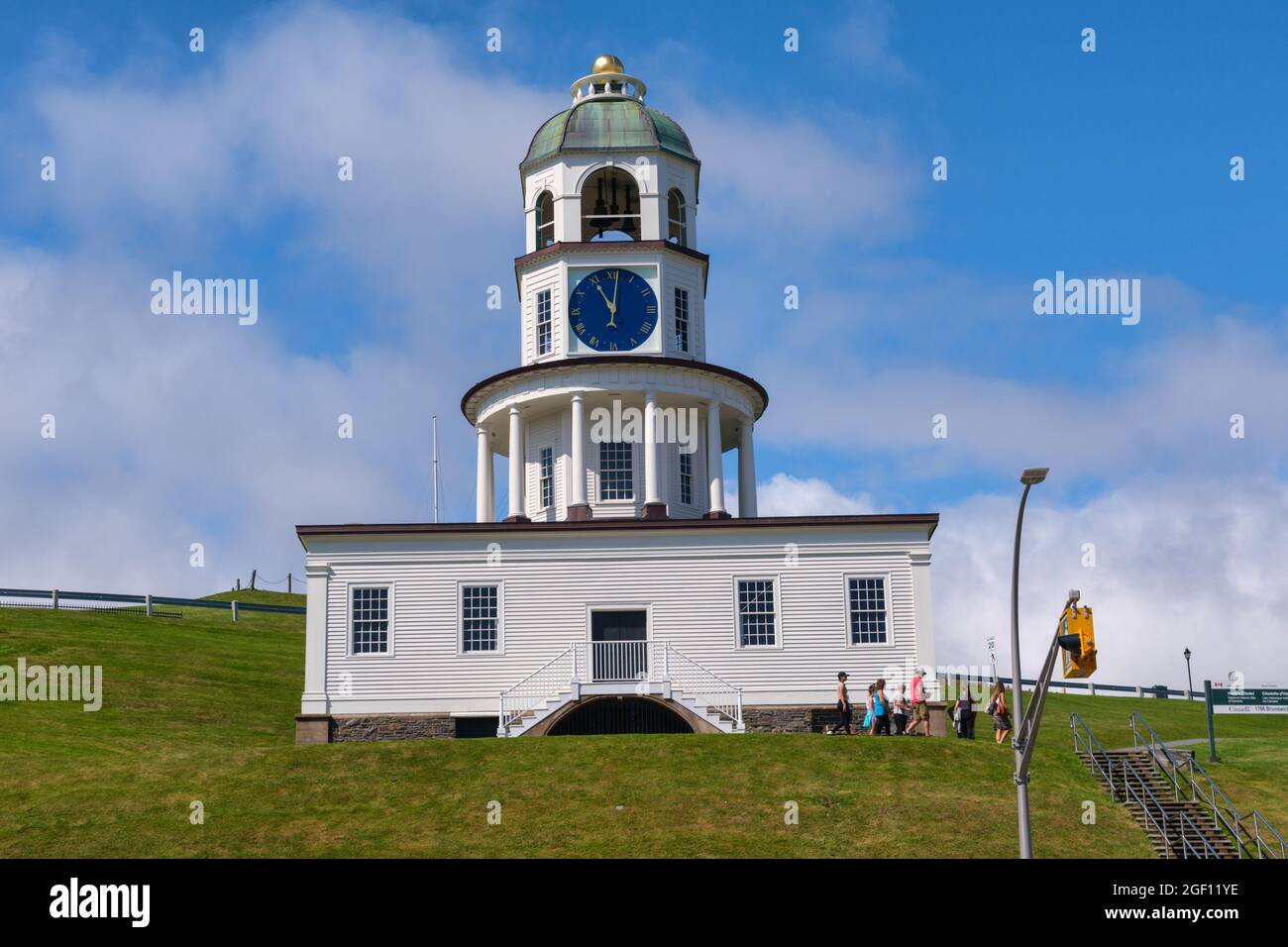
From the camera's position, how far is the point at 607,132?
47594 millimetres

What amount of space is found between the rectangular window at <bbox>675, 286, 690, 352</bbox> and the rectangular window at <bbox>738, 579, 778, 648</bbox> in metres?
9.35

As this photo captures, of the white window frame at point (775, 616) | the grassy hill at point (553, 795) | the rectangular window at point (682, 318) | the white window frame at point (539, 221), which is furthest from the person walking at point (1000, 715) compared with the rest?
the white window frame at point (539, 221)

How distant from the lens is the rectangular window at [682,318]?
46.6m

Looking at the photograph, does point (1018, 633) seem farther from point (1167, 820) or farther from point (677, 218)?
point (677, 218)

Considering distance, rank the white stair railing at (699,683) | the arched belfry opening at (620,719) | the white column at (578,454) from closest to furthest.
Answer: the arched belfry opening at (620,719)
the white stair railing at (699,683)
the white column at (578,454)

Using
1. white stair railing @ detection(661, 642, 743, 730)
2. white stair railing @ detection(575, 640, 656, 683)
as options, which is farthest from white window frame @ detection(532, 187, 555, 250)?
white stair railing @ detection(661, 642, 743, 730)

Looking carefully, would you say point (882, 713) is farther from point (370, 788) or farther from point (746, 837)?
point (370, 788)

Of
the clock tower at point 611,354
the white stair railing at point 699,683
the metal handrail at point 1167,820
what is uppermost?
the clock tower at point 611,354

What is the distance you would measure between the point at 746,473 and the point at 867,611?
8318 millimetres

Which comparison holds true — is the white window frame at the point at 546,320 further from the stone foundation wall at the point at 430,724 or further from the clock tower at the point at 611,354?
the stone foundation wall at the point at 430,724

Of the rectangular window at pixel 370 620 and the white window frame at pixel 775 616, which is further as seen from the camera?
the white window frame at pixel 775 616

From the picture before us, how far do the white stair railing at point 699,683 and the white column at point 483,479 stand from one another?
8.88 meters
